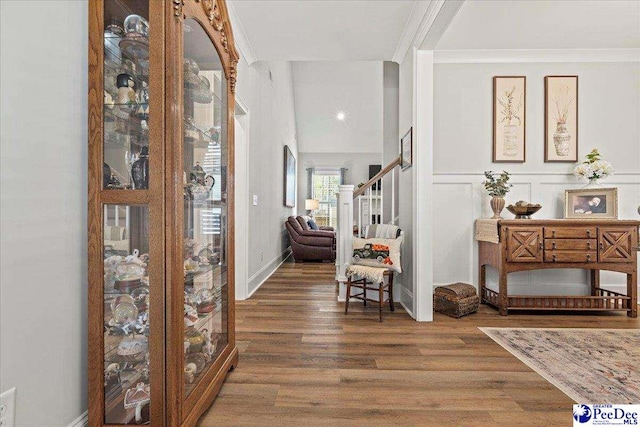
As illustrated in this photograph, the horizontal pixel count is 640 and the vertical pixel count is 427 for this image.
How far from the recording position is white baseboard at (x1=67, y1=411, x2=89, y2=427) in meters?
1.22

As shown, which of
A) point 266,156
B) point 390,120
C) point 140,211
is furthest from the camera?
point 266,156

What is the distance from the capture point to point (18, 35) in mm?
1024

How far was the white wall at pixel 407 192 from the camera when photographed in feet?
10.3

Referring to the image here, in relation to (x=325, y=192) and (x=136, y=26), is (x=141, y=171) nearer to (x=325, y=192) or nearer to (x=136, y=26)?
(x=136, y=26)

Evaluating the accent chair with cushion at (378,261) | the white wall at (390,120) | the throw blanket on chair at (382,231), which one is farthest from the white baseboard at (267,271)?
the white wall at (390,120)

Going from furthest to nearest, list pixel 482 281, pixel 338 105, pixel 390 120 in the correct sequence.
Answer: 1. pixel 338 105
2. pixel 390 120
3. pixel 482 281

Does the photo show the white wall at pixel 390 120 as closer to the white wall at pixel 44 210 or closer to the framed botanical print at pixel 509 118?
the framed botanical print at pixel 509 118

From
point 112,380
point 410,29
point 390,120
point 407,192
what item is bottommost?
point 112,380

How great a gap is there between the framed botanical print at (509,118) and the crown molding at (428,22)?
118 cm

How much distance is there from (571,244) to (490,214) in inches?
30.1

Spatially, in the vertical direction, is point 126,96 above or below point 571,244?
above

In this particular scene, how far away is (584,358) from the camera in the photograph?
7.06 feet

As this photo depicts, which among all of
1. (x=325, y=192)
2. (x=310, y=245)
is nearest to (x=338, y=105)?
(x=325, y=192)

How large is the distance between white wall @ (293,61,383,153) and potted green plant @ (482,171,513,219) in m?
5.02
